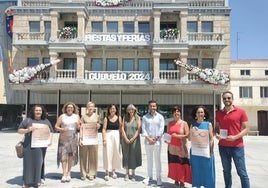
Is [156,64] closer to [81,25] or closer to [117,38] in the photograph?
[117,38]

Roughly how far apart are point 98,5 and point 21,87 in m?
10.1

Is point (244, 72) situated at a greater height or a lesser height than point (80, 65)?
greater

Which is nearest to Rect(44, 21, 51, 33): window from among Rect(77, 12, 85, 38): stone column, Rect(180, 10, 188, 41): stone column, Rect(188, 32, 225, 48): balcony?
Rect(77, 12, 85, 38): stone column

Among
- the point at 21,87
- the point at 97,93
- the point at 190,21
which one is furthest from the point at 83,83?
the point at 190,21

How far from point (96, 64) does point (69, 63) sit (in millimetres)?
2446

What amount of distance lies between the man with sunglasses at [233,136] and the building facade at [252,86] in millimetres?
26677

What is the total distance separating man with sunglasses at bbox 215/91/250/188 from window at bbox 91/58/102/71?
2098 centimetres

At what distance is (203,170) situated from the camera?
252 inches

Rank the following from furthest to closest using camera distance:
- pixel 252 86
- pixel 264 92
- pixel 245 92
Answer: pixel 245 92
pixel 252 86
pixel 264 92

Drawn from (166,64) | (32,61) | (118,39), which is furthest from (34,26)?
(166,64)

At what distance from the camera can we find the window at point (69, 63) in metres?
26.3

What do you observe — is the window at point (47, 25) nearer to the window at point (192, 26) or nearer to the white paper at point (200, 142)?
the window at point (192, 26)

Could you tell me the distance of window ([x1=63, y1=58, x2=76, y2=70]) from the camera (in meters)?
26.3

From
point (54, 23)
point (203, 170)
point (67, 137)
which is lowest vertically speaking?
point (203, 170)
